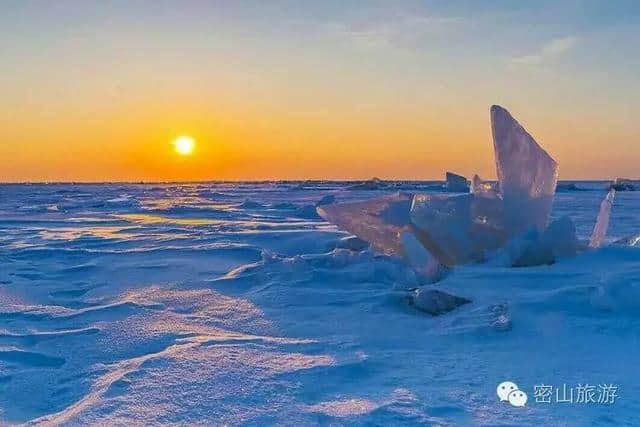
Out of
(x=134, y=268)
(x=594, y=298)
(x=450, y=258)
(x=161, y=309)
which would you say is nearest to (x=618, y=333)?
(x=594, y=298)

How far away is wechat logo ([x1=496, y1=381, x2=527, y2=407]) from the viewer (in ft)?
6.56

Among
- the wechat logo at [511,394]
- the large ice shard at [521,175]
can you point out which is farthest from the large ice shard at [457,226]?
the wechat logo at [511,394]

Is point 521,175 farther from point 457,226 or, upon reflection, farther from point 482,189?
point 457,226

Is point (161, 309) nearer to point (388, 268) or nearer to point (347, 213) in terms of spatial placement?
point (388, 268)

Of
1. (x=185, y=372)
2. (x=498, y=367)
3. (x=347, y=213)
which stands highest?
(x=347, y=213)

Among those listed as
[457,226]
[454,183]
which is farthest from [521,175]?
[454,183]

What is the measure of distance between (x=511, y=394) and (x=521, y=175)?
2845 millimetres

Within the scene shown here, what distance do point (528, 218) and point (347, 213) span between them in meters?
1.48

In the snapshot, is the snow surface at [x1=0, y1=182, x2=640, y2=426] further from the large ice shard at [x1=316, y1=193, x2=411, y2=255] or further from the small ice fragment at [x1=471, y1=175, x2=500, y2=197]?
the small ice fragment at [x1=471, y1=175, x2=500, y2=197]

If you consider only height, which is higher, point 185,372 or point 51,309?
point 51,309

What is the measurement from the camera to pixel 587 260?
415cm

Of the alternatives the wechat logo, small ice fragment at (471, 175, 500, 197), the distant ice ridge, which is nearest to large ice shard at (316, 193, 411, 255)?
the distant ice ridge

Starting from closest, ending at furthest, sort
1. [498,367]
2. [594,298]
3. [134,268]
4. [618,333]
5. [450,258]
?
[498,367], [618,333], [594,298], [450,258], [134,268]

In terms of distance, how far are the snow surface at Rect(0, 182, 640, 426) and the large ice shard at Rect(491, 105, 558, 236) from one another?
489mm
